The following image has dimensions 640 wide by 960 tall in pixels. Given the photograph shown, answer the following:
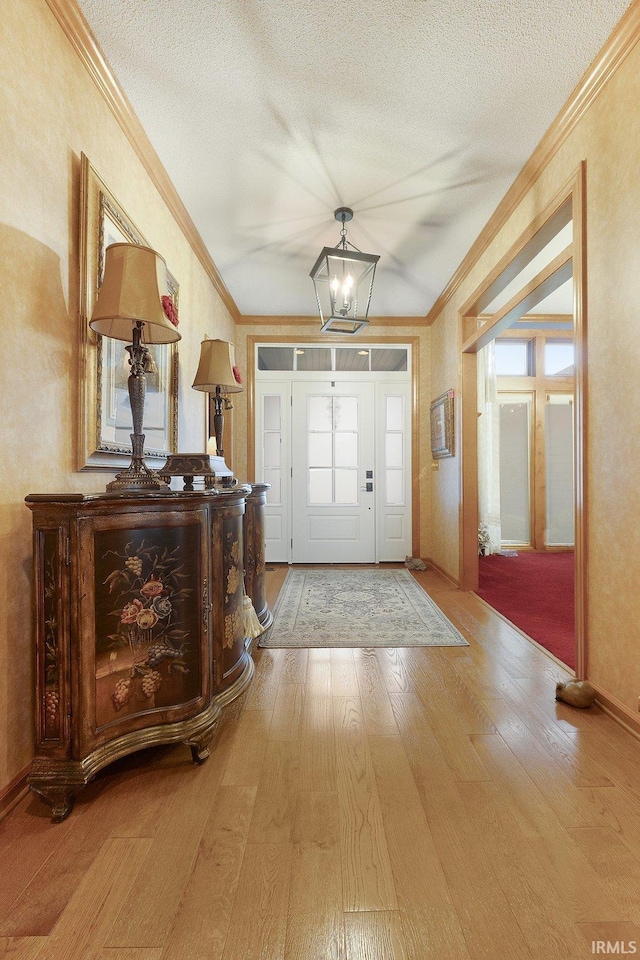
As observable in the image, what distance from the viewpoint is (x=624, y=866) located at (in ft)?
3.92

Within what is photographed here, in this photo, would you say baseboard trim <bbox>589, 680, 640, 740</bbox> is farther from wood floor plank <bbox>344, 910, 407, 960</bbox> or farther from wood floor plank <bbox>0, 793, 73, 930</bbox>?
wood floor plank <bbox>0, 793, 73, 930</bbox>

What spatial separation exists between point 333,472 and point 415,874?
4262 mm

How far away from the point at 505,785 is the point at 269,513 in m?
3.98

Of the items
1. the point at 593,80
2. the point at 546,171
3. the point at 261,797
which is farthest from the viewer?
the point at 546,171

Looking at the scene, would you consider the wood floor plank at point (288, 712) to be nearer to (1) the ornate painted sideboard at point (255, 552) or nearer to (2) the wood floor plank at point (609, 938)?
(1) the ornate painted sideboard at point (255, 552)

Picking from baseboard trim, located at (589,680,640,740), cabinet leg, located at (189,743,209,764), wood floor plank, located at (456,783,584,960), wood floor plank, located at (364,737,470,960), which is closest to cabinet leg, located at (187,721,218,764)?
cabinet leg, located at (189,743,209,764)

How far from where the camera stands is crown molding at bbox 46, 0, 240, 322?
1705mm

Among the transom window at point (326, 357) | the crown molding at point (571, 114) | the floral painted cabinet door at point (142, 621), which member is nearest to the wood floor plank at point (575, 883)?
the floral painted cabinet door at point (142, 621)

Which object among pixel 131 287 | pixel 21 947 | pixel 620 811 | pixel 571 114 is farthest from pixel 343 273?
pixel 21 947

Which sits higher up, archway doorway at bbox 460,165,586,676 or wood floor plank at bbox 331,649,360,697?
archway doorway at bbox 460,165,586,676

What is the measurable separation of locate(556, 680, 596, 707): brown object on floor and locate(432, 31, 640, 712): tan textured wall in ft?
0.23

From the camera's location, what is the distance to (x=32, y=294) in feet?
5.01

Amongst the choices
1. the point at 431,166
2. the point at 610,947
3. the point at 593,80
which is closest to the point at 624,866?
the point at 610,947

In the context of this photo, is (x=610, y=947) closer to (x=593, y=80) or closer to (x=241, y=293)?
(x=593, y=80)
